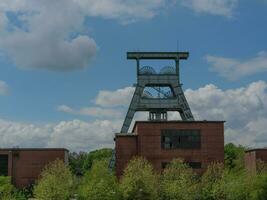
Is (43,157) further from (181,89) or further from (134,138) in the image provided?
(181,89)

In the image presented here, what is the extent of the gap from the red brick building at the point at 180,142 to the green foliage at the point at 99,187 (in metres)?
12.7

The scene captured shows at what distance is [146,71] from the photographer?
3255 inches

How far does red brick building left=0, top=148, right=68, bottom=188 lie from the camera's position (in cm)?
7669

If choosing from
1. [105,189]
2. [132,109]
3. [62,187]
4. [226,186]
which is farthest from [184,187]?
[132,109]

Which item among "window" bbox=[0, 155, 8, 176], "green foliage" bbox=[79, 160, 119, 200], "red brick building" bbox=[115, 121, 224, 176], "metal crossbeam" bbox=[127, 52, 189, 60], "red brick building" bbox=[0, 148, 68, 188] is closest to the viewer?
"green foliage" bbox=[79, 160, 119, 200]

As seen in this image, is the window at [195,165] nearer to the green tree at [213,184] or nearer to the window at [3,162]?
the green tree at [213,184]

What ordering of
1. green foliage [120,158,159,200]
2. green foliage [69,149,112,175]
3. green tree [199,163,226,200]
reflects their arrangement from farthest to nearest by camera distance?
1. green foliage [69,149,112,175]
2. green tree [199,163,226,200]
3. green foliage [120,158,159,200]

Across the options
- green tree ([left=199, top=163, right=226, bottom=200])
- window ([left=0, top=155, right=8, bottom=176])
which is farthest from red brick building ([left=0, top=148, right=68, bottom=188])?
green tree ([left=199, top=163, right=226, bottom=200])

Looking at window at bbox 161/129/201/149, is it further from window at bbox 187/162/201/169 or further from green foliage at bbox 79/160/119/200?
green foliage at bbox 79/160/119/200

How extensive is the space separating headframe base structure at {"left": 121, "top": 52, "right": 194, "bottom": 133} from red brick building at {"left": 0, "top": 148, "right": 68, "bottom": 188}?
1238cm

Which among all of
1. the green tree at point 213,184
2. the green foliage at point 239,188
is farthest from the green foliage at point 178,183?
the green foliage at point 239,188

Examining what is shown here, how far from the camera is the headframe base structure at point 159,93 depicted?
80.9m

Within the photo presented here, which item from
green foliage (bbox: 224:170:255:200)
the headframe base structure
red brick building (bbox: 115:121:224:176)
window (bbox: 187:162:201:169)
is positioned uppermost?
the headframe base structure

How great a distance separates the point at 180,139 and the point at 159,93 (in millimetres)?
12621
